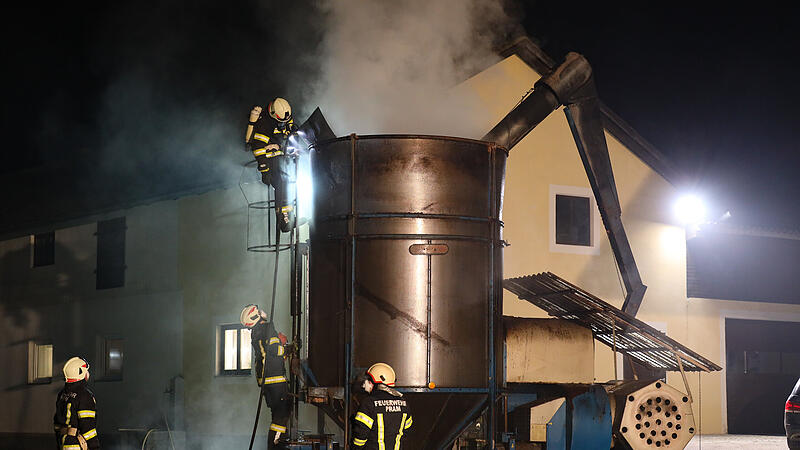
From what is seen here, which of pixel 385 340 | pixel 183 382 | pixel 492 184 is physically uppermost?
pixel 492 184

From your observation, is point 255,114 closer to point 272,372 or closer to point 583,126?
point 272,372

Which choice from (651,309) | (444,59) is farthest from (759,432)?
(444,59)

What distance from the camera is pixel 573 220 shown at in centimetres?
2184

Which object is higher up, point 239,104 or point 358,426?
point 239,104

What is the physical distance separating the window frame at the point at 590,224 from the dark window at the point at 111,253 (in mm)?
10129

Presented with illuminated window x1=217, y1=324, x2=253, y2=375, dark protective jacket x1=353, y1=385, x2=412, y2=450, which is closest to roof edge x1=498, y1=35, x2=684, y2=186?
illuminated window x1=217, y1=324, x2=253, y2=375

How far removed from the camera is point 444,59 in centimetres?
1689

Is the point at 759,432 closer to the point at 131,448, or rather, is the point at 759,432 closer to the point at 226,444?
the point at 226,444

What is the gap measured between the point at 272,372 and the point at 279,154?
116 inches

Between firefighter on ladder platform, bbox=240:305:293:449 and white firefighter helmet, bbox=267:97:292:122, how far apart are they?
2660 mm

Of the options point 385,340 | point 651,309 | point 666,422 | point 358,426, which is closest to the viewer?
point 358,426

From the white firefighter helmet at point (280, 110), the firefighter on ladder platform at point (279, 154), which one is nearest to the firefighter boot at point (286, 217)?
the firefighter on ladder platform at point (279, 154)

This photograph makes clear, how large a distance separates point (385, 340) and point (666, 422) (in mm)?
3670

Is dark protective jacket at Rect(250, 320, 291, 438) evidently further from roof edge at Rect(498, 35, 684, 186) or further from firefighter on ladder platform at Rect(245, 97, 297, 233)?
roof edge at Rect(498, 35, 684, 186)
